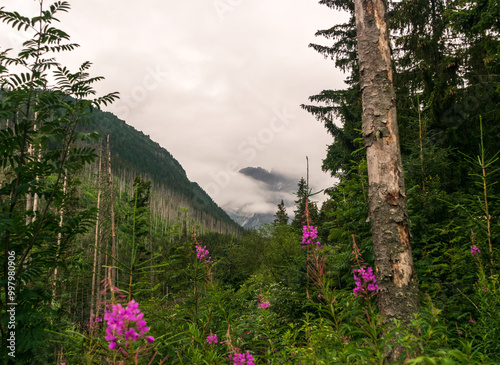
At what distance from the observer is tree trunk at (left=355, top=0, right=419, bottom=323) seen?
105 inches

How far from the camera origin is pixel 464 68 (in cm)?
914

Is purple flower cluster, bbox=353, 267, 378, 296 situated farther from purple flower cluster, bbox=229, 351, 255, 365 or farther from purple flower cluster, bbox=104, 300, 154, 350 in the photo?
purple flower cluster, bbox=104, 300, 154, 350

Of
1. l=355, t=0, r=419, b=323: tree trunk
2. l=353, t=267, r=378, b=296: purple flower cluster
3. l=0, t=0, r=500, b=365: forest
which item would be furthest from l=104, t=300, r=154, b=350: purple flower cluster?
l=355, t=0, r=419, b=323: tree trunk

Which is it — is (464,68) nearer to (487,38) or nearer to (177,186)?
(487,38)

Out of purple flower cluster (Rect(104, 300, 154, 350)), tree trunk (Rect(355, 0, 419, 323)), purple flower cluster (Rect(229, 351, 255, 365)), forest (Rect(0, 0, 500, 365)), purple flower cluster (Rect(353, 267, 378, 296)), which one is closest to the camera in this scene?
purple flower cluster (Rect(104, 300, 154, 350))

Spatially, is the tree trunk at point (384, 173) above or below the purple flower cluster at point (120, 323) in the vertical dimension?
above

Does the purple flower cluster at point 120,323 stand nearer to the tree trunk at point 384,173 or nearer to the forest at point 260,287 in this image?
the forest at point 260,287

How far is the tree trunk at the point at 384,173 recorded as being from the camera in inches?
105

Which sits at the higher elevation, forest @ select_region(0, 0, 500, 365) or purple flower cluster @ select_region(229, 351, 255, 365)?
forest @ select_region(0, 0, 500, 365)

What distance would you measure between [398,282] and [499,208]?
1964 mm

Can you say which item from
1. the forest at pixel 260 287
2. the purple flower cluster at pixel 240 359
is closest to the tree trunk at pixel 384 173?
the forest at pixel 260 287

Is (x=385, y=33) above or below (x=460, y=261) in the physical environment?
above

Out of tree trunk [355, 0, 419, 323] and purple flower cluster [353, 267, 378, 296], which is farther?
tree trunk [355, 0, 419, 323]

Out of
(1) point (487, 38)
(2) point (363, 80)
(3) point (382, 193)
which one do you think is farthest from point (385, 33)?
(1) point (487, 38)
